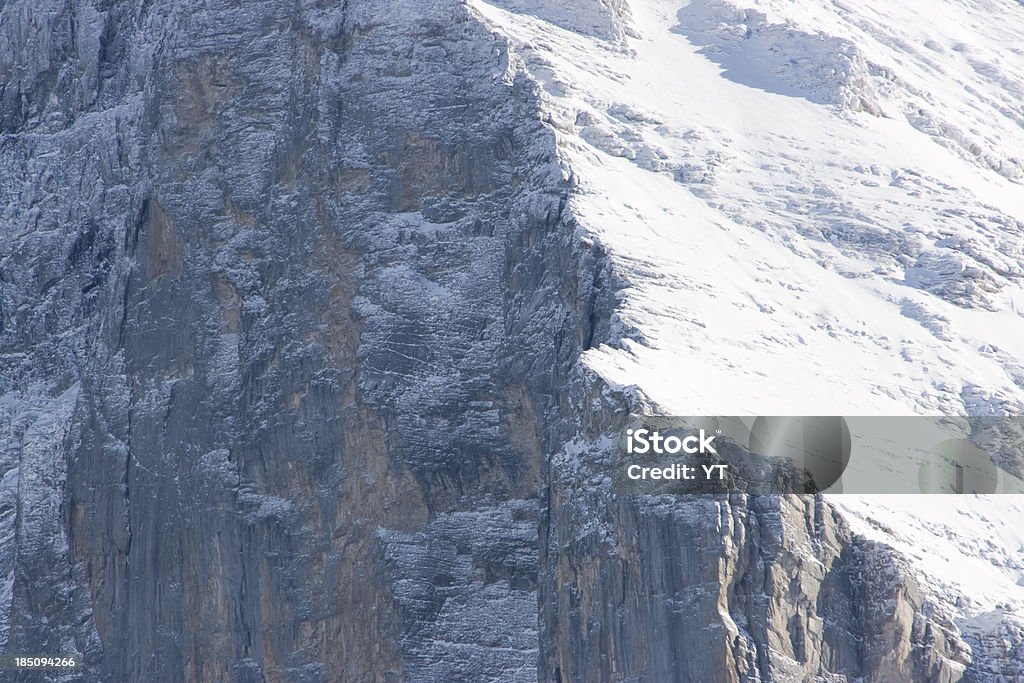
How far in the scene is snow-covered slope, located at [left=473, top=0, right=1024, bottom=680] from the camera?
459 ft

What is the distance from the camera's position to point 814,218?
159 m

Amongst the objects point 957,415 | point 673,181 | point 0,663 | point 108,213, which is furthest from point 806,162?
point 0,663

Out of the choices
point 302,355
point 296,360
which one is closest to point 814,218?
point 302,355

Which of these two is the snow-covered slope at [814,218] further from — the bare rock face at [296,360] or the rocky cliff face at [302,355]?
the bare rock face at [296,360]

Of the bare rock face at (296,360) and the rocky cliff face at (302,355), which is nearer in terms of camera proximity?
the rocky cliff face at (302,355)

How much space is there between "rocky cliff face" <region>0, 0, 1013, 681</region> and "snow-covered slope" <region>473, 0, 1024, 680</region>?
8.76ft

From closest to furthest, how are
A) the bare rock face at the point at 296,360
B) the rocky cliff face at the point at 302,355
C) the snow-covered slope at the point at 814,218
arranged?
the snow-covered slope at the point at 814,218, the rocky cliff face at the point at 302,355, the bare rock face at the point at 296,360

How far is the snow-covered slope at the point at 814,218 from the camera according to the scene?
13988 cm

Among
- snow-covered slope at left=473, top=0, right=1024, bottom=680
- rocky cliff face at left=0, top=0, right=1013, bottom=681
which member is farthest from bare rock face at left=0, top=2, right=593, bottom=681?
snow-covered slope at left=473, top=0, right=1024, bottom=680

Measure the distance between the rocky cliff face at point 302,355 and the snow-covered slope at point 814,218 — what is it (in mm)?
2671

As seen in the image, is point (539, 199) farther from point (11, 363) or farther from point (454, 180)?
point (11, 363)

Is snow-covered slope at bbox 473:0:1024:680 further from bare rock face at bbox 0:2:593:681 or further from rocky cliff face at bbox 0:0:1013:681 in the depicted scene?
bare rock face at bbox 0:2:593:681

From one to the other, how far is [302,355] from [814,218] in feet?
75.6

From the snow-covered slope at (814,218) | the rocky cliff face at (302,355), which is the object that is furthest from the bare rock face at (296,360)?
the snow-covered slope at (814,218)
